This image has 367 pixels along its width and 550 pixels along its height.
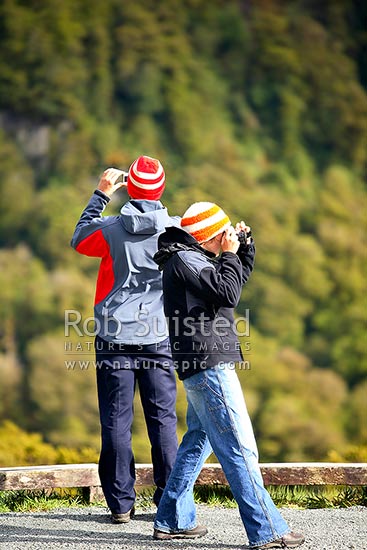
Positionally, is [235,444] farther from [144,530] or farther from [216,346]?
[144,530]

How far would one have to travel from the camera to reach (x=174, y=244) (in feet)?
11.1

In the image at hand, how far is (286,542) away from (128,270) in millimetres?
1293

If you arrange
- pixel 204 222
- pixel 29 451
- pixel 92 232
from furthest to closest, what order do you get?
pixel 29 451, pixel 92 232, pixel 204 222

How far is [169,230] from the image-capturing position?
135 inches

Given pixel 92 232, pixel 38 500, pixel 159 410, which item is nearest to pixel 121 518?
pixel 159 410

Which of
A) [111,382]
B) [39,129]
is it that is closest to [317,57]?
[39,129]

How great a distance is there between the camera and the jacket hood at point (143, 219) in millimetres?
3809

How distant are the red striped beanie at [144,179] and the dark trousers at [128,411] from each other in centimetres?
65

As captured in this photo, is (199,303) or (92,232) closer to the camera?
(199,303)

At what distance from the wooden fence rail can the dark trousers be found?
19.0 inches

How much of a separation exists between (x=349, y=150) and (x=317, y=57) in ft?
2.89

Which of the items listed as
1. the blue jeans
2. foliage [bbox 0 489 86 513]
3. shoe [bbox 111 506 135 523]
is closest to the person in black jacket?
the blue jeans

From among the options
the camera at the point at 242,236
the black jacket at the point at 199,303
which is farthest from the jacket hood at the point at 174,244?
the camera at the point at 242,236

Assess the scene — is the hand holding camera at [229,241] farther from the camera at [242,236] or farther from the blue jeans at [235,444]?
the blue jeans at [235,444]
